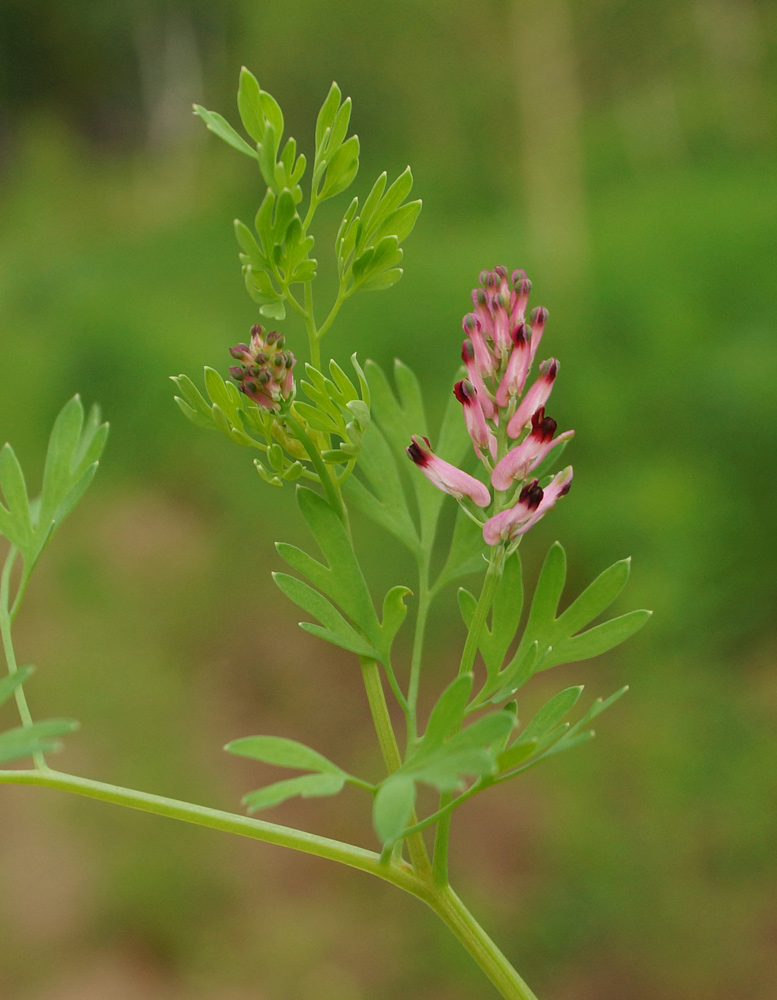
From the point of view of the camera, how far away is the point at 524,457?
1.18 feet

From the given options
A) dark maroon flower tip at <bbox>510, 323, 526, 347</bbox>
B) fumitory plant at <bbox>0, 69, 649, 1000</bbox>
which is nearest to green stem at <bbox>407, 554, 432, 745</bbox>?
fumitory plant at <bbox>0, 69, 649, 1000</bbox>

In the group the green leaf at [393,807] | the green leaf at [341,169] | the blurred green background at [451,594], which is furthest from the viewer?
the blurred green background at [451,594]

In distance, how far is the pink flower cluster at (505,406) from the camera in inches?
14.3

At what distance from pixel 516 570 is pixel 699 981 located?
2.02 meters

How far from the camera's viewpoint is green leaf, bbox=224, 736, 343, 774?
32cm

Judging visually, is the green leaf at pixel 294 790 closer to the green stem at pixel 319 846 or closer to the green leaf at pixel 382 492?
the green stem at pixel 319 846

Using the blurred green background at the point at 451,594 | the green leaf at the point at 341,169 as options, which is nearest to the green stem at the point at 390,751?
the green leaf at the point at 341,169

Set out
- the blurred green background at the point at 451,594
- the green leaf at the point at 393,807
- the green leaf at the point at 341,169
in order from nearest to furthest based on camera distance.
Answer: the green leaf at the point at 393,807
the green leaf at the point at 341,169
the blurred green background at the point at 451,594

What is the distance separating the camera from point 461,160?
6332 mm

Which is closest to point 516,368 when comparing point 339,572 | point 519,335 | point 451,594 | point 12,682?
point 519,335

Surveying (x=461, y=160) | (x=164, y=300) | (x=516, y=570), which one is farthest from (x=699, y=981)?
(x=461, y=160)

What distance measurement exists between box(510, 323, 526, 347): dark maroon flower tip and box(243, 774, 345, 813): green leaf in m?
0.18

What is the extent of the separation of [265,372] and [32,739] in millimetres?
152

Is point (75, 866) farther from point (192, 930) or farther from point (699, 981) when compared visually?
point (699, 981)
